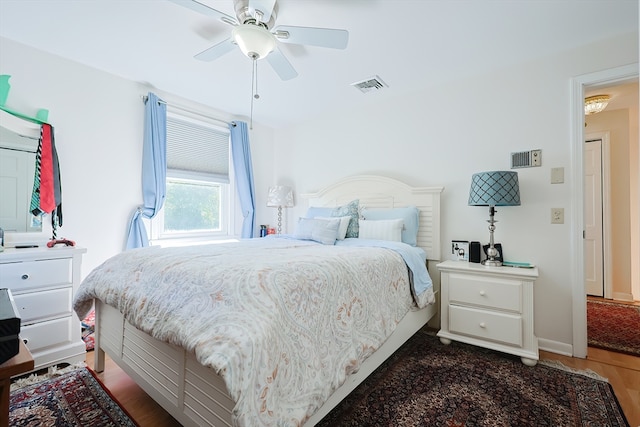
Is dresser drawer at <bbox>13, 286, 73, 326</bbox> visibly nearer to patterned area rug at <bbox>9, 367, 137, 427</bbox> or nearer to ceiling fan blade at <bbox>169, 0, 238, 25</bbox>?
patterned area rug at <bbox>9, 367, 137, 427</bbox>

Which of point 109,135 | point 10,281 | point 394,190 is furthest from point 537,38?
point 10,281

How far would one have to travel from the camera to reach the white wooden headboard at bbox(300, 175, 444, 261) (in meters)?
2.72

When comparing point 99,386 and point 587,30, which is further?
point 587,30

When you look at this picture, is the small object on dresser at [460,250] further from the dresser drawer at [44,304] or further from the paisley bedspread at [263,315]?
the dresser drawer at [44,304]

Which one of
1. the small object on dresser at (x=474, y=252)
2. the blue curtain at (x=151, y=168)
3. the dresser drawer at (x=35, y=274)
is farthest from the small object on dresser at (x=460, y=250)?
the dresser drawer at (x=35, y=274)

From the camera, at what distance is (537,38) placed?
213 centimetres

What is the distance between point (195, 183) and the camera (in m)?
3.54

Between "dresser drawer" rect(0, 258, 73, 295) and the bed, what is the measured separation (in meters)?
0.34

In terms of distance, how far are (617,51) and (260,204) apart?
3774 mm

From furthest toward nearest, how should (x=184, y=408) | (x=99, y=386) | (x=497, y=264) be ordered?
1. (x=497, y=264)
2. (x=99, y=386)
3. (x=184, y=408)

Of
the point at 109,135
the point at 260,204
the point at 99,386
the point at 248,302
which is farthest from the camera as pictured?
the point at 260,204

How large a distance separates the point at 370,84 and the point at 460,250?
1795 millimetres

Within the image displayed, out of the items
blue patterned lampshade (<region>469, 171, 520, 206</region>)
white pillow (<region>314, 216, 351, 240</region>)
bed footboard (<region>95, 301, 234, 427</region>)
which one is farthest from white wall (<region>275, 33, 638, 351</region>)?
bed footboard (<region>95, 301, 234, 427</region>)

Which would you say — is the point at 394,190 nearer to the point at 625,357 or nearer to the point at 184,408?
the point at 625,357
